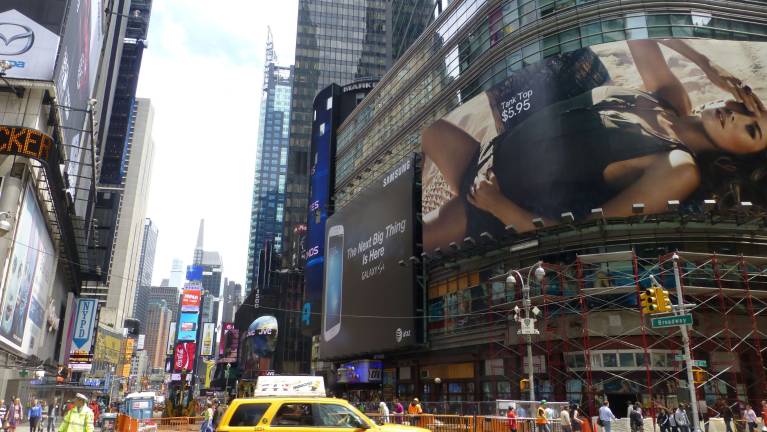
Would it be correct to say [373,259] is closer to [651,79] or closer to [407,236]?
[407,236]

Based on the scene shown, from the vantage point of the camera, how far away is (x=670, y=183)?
29.0 meters

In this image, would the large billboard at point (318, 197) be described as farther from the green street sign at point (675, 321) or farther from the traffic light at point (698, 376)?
the traffic light at point (698, 376)

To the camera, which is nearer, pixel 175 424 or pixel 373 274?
pixel 175 424

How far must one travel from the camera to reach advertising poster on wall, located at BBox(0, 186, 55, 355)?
2572 cm

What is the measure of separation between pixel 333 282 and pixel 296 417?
4611 cm

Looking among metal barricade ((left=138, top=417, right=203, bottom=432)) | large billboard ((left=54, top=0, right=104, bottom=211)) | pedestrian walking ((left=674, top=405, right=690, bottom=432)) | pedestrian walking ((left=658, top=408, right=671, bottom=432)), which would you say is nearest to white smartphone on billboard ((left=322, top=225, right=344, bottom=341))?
metal barricade ((left=138, top=417, right=203, bottom=432))

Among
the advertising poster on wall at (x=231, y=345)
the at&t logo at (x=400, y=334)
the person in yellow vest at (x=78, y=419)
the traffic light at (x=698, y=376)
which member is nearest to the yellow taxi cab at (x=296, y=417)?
the person in yellow vest at (x=78, y=419)

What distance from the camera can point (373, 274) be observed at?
47.6m

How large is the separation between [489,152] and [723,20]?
16067 mm

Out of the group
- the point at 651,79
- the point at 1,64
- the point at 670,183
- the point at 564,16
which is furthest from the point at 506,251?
the point at 1,64

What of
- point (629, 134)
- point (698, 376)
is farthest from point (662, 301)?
point (629, 134)

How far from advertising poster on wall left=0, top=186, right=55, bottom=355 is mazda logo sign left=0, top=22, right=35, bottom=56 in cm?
650

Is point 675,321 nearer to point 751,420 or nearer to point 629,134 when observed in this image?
point 751,420

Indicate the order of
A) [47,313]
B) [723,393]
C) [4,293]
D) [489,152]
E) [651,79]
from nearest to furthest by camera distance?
[4,293], [723,393], [651,79], [489,152], [47,313]
